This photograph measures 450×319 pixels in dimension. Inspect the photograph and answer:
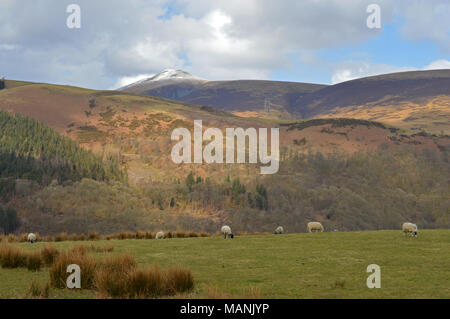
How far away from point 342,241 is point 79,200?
149ft

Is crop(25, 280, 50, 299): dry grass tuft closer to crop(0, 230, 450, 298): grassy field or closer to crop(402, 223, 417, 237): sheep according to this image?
crop(0, 230, 450, 298): grassy field

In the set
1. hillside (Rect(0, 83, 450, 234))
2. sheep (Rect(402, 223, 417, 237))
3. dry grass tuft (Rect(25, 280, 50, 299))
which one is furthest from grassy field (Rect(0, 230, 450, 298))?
hillside (Rect(0, 83, 450, 234))

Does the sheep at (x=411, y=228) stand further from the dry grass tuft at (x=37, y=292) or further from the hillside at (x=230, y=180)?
the hillside at (x=230, y=180)

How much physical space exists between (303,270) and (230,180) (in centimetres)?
5953

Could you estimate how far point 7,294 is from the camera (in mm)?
8945

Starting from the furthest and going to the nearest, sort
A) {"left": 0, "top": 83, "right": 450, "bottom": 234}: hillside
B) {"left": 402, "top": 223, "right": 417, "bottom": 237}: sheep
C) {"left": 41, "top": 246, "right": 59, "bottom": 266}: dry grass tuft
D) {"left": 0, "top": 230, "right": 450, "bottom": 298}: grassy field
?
1. {"left": 0, "top": 83, "right": 450, "bottom": 234}: hillside
2. {"left": 402, "top": 223, "right": 417, "bottom": 237}: sheep
3. {"left": 41, "top": 246, "right": 59, "bottom": 266}: dry grass tuft
4. {"left": 0, "top": 230, "right": 450, "bottom": 298}: grassy field

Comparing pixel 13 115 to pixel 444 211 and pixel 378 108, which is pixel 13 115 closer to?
pixel 444 211

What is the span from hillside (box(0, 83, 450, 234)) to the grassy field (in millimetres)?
37231

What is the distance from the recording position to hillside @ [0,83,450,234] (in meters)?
57.0

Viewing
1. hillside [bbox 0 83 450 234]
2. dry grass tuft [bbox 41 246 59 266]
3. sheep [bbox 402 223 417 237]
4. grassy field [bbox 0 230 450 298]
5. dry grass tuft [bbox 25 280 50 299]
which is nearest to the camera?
dry grass tuft [bbox 25 280 50 299]

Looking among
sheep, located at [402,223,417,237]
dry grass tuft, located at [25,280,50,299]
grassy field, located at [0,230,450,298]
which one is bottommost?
sheep, located at [402,223,417,237]

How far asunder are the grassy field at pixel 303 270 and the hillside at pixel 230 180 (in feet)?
122

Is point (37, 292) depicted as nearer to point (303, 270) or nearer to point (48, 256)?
point (48, 256)

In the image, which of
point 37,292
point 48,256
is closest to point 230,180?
point 48,256
